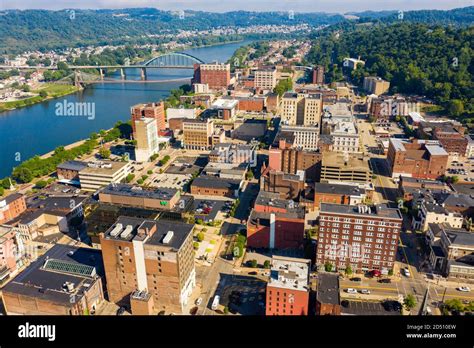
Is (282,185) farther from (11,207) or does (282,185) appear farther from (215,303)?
(11,207)

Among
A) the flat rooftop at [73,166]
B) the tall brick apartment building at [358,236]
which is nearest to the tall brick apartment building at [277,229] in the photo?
the tall brick apartment building at [358,236]

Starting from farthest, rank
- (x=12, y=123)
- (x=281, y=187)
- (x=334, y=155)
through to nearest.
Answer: (x=12, y=123), (x=334, y=155), (x=281, y=187)

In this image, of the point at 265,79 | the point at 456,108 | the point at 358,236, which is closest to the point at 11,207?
the point at 358,236

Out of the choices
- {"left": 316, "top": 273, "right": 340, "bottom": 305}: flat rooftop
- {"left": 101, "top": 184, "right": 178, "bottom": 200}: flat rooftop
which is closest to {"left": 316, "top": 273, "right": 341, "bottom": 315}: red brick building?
{"left": 316, "top": 273, "right": 340, "bottom": 305}: flat rooftop

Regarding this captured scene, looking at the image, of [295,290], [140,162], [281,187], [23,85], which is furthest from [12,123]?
[295,290]
